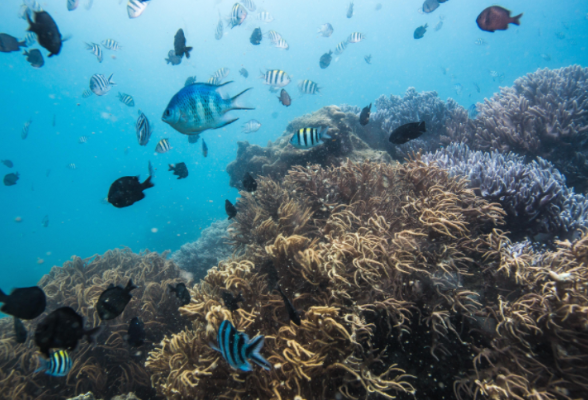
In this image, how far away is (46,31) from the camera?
3.31 metres

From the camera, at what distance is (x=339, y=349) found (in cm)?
210

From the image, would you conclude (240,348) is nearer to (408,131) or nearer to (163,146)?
(408,131)

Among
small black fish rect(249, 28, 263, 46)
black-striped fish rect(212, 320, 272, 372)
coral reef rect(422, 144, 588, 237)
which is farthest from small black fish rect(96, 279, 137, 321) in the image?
small black fish rect(249, 28, 263, 46)

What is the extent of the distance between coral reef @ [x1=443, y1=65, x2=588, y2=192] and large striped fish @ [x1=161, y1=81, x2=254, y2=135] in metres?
6.84

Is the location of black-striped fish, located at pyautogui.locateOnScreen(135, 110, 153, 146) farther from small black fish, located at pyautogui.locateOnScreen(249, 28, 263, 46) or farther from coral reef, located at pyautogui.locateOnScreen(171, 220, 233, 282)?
small black fish, located at pyautogui.locateOnScreen(249, 28, 263, 46)

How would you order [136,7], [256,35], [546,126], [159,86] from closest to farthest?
[546,126], [136,7], [256,35], [159,86]

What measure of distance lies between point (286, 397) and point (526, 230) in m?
4.58

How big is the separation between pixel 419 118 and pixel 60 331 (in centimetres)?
916

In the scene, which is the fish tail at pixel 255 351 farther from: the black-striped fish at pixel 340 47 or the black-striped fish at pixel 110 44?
the black-striped fish at pixel 340 47

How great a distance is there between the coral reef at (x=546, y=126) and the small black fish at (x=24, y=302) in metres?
9.12

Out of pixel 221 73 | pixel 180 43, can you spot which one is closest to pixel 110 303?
pixel 180 43

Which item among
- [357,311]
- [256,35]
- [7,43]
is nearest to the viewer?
[357,311]

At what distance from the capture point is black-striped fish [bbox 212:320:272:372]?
1.62 m

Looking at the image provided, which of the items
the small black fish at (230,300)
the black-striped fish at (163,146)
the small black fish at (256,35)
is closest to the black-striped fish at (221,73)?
the small black fish at (256,35)
